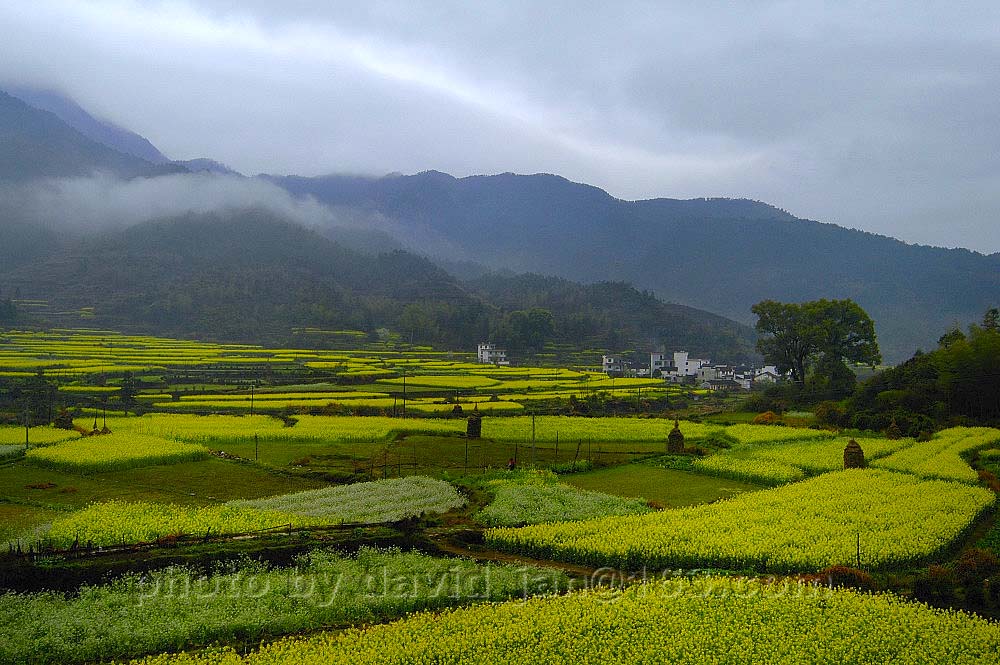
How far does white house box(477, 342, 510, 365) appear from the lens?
82250 millimetres

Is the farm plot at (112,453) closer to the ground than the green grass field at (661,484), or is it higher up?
higher up

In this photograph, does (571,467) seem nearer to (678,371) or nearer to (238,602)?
(238,602)

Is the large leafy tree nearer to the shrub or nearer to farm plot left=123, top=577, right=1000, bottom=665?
the shrub

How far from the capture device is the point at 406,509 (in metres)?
18.9

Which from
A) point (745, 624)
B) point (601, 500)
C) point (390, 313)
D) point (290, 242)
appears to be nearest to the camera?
point (745, 624)

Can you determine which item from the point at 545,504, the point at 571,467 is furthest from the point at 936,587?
the point at 571,467

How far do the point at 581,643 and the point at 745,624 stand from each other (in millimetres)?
2844

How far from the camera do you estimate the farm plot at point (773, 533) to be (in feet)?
50.0

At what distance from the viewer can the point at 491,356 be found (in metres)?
83.4

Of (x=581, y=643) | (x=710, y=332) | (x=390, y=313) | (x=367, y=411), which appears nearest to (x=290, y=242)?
(x=390, y=313)

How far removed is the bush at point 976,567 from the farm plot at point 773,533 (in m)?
0.97

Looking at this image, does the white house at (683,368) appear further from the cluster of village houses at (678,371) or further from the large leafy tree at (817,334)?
the large leafy tree at (817,334)

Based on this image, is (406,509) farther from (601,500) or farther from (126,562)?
(126,562)

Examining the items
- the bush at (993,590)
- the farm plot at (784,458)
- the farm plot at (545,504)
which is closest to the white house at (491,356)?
the farm plot at (784,458)
